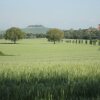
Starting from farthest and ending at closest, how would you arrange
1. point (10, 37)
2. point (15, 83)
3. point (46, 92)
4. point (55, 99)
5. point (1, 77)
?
point (10, 37) → point (1, 77) → point (15, 83) → point (46, 92) → point (55, 99)

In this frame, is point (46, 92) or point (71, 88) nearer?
point (46, 92)

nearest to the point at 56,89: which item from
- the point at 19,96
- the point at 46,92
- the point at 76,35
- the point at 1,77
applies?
the point at 46,92

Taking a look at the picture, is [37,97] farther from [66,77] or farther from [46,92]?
[66,77]

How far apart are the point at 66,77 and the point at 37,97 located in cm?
276

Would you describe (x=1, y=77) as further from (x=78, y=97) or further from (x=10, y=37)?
(x=10, y=37)

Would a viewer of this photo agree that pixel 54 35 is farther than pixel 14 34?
Yes

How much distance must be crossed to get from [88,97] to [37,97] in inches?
48.3

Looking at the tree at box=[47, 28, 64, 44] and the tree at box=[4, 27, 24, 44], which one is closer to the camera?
the tree at box=[4, 27, 24, 44]

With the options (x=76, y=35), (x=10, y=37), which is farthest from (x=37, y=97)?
(x=76, y=35)

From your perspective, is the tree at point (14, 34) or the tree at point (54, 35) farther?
the tree at point (54, 35)

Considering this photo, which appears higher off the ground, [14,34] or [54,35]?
[14,34]

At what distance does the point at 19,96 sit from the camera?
285 inches

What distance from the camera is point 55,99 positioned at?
7.07m

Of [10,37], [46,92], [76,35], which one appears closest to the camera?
[46,92]
